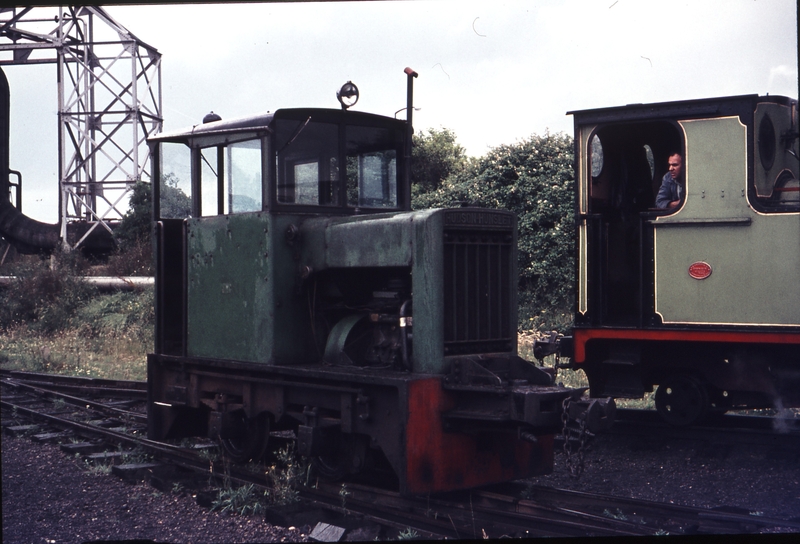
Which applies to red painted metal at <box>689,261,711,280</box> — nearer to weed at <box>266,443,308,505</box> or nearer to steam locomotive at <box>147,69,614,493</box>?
steam locomotive at <box>147,69,614,493</box>

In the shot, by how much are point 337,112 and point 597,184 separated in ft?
10.8

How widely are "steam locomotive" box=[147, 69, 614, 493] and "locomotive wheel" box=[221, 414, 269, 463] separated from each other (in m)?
0.02

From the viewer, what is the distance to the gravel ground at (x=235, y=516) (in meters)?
5.24

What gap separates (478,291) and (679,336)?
2519mm

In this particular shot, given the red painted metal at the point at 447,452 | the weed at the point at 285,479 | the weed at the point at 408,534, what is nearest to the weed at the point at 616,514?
the red painted metal at the point at 447,452

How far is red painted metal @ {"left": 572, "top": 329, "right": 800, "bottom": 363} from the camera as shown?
6.75 meters

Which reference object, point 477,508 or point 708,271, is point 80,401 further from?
point 708,271

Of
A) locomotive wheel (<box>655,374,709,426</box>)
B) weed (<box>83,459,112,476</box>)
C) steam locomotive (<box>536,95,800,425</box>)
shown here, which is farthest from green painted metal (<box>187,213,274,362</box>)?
locomotive wheel (<box>655,374,709,426</box>)

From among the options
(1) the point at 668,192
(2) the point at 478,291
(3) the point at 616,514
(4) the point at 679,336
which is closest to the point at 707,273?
(4) the point at 679,336

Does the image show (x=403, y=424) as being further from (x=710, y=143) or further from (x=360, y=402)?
(x=710, y=143)

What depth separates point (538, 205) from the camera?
14.3 metres

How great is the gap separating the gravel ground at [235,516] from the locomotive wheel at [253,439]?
82 centimetres

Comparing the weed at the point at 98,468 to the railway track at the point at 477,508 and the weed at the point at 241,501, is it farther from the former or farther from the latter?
the weed at the point at 241,501

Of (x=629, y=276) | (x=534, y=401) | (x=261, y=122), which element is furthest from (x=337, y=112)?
(x=629, y=276)
